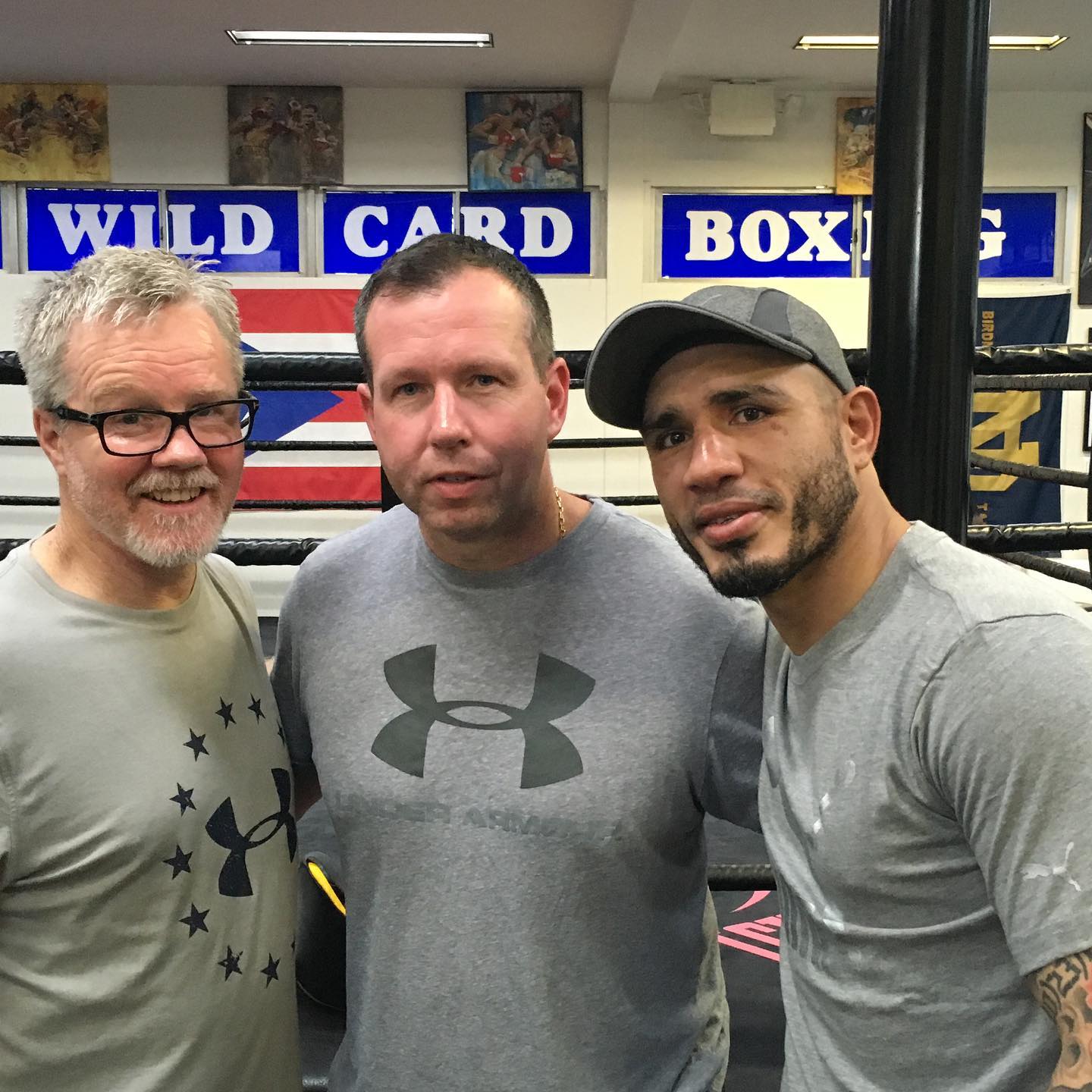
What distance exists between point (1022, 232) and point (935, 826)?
6.19 m

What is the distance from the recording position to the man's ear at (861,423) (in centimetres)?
88

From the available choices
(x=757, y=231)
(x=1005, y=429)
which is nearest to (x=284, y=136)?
(x=757, y=231)

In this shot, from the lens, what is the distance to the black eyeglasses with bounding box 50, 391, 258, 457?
97cm

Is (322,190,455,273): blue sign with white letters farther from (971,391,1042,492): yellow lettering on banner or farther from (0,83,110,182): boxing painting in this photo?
(971,391,1042,492): yellow lettering on banner

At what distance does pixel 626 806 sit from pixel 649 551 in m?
0.27

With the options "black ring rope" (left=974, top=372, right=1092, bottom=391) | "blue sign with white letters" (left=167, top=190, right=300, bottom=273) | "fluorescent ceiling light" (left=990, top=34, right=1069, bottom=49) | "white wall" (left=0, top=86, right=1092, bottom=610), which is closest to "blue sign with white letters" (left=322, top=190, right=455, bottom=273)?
"white wall" (left=0, top=86, right=1092, bottom=610)

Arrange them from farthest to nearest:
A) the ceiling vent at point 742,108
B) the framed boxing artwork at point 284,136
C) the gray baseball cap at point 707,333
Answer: the framed boxing artwork at point 284,136, the ceiling vent at point 742,108, the gray baseball cap at point 707,333

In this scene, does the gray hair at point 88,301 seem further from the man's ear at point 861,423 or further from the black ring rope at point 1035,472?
the black ring rope at point 1035,472

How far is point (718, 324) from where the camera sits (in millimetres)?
848

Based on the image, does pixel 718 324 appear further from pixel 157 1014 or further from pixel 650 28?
pixel 650 28

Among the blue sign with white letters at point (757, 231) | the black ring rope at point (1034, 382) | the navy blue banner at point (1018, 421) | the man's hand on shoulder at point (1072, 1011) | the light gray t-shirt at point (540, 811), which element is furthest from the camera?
the blue sign with white letters at point (757, 231)

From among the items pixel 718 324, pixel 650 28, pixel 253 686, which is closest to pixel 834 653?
pixel 718 324

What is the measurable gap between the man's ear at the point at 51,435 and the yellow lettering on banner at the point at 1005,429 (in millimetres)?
5576

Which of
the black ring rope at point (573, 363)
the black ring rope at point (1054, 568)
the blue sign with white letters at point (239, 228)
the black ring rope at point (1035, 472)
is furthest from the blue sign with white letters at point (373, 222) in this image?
the black ring rope at point (573, 363)
